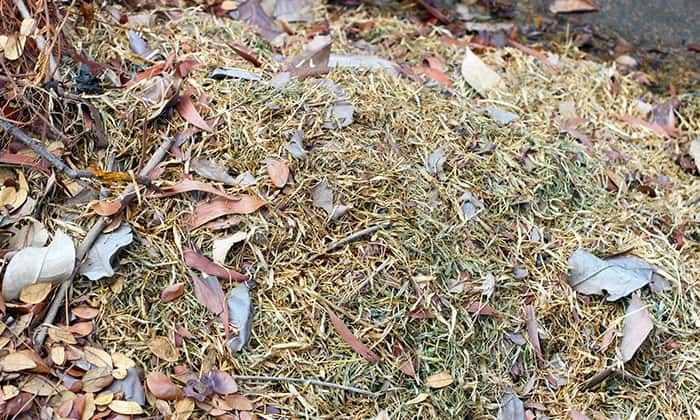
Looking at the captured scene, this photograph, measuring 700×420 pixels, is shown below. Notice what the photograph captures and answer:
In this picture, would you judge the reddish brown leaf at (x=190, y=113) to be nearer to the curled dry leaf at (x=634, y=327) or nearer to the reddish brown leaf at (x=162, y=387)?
the reddish brown leaf at (x=162, y=387)

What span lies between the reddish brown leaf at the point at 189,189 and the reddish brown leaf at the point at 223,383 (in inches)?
17.2

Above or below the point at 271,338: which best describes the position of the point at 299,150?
above

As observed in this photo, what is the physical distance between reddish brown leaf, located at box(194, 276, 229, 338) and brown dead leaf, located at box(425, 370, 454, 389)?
20.0 inches

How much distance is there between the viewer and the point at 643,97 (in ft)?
9.34

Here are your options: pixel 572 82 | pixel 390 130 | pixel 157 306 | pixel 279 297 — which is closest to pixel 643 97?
pixel 572 82

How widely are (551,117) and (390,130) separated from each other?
29.9 inches

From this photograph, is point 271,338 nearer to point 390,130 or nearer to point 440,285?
point 440,285

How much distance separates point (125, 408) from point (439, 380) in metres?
0.72

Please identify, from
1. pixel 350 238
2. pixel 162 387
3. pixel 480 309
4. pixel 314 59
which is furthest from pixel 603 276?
pixel 162 387

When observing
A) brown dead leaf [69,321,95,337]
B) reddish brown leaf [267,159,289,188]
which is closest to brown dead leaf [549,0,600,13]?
reddish brown leaf [267,159,289,188]

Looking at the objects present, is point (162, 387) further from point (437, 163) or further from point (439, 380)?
point (437, 163)

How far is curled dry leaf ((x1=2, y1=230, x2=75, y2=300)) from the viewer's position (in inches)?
59.2

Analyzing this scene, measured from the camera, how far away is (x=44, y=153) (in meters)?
1.65

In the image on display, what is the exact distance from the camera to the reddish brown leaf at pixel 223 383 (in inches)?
59.4
